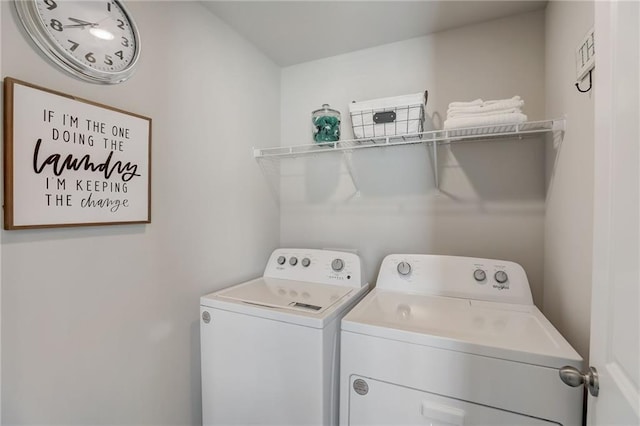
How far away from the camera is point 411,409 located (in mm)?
1017

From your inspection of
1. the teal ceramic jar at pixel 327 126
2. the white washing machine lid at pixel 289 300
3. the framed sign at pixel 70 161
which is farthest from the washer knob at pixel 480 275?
the framed sign at pixel 70 161

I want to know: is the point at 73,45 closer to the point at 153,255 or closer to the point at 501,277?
the point at 153,255

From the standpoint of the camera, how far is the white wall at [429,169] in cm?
155

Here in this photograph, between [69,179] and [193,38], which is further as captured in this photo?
[193,38]

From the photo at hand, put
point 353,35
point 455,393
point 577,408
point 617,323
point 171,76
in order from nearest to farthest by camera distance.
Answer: point 617,323, point 577,408, point 455,393, point 171,76, point 353,35

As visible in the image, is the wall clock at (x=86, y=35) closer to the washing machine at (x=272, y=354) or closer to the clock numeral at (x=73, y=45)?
the clock numeral at (x=73, y=45)

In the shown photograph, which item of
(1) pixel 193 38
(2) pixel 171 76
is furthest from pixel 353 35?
(2) pixel 171 76

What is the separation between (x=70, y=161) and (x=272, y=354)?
103 cm

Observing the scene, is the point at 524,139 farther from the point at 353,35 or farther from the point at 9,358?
the point at 9,358

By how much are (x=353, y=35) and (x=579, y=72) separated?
1164mm

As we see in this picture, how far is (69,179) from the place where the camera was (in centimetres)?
97

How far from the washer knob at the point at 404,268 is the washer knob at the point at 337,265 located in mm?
322

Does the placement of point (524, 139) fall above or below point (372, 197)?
above

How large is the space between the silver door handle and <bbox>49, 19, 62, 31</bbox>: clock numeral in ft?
5.93
